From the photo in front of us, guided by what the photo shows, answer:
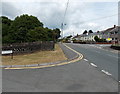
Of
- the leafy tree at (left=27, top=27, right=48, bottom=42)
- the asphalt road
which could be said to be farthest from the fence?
the asphalt road

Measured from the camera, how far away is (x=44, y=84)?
4.55 m

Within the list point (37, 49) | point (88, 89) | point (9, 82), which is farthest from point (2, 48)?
point (88, 89)

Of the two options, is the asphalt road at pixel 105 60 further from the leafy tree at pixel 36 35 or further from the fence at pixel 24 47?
the leafy tree at pixel 36 35

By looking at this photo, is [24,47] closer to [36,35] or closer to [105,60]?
[105,60]

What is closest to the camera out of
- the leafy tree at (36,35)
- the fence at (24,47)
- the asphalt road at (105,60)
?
the asphalt road at (105,60)

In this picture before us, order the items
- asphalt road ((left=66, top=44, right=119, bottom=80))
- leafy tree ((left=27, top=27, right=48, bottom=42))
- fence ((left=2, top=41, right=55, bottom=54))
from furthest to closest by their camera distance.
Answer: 1. leafy tree ((left=27, top=27, right=48, bottom=42))
2. fence ((left=2, top=41, right=55, bottom=54))
3. asphalt road ((left=66, top=44, right=119, bottom=80))

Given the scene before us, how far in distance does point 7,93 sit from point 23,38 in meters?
19.3

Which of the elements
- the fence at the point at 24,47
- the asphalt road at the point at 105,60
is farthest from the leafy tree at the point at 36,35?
the asphalt road at the point at 105,60

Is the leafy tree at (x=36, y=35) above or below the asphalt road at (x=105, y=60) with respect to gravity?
above

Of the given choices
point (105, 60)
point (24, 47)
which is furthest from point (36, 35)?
point (105, 60)

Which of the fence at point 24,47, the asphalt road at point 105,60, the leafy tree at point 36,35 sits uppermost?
the leafy tree at point 36,35

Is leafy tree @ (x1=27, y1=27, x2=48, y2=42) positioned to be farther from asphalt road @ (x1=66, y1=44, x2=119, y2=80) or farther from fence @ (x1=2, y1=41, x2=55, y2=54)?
asphalt road @ (x1=66, y1=44, x2=119, y2=80)

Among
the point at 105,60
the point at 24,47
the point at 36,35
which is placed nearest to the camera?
the point at 105,60

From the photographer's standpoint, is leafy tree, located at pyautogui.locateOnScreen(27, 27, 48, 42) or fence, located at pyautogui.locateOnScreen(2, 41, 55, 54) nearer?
fence, located at pyautogui.locateOnScreen(2, 41, 55, 54)
